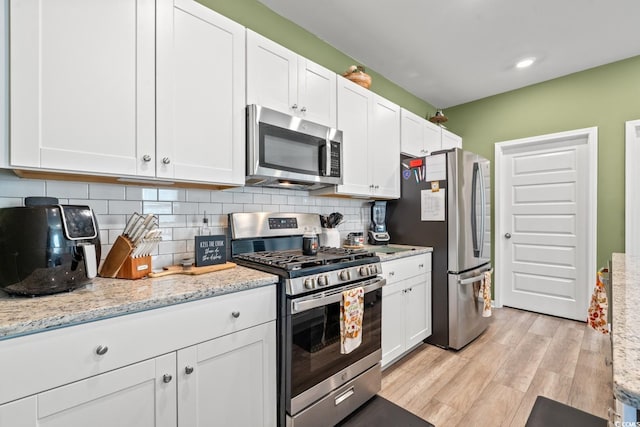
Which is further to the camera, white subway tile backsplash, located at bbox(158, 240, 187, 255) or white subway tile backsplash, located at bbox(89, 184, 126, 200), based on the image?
white subway tile backsplash, located at bbox(158, 240, 187, 255)

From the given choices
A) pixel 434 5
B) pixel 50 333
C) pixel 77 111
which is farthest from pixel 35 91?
pixel 434 5

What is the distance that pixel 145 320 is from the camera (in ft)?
Result: 3.48

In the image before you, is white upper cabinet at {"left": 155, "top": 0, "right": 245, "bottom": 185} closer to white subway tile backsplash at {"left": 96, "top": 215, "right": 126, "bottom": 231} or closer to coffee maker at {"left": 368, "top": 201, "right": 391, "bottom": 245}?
white subway tile backsplash at {"left": 96, "top": 215, "right": 126, "bottom": 231}

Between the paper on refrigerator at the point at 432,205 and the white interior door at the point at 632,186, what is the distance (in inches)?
77.9

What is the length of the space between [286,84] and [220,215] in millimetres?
961

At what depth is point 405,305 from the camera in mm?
2377

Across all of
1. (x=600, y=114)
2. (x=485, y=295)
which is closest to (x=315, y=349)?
(x=485, y=295)

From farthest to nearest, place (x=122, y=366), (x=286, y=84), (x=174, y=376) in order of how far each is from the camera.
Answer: (x=286, y=84) → (x=174, y=376) → (x=122, y=366)

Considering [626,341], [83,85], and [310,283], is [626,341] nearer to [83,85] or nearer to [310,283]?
[310,283]

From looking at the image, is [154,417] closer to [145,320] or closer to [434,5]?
[145,320]

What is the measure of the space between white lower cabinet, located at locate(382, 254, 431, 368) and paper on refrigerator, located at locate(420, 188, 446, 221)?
0.36 metres

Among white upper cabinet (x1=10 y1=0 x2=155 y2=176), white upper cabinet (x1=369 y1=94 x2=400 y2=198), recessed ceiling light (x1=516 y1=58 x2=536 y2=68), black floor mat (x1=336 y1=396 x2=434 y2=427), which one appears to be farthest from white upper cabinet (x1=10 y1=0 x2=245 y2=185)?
recessed ceiling light (x1=516 y1=58 x2=536 y2=68)

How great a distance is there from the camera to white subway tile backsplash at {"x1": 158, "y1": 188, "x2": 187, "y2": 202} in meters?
1.69

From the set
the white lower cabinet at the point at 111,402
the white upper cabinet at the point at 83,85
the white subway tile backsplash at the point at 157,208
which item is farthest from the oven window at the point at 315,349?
the white upper cabinet at the point at 83,85
